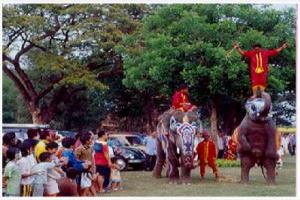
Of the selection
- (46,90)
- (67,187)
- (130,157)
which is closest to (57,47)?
(46,90)

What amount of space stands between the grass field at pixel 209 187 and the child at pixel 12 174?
2732 mm

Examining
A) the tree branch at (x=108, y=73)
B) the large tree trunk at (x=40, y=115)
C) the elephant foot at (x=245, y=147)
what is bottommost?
the elephant foot at (x=245, y=147)

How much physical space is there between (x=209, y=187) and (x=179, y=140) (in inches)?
43.6

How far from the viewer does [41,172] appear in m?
10.6

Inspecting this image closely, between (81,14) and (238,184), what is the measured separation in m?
7.33

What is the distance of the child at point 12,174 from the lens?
10.6 metres

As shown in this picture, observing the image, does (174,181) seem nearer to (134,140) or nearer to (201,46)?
(201,46)

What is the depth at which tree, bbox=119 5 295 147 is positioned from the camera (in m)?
19.2

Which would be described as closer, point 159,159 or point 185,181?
point 185,181

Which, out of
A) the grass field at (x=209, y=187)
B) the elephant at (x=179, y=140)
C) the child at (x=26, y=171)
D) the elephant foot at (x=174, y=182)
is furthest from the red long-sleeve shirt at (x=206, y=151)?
the child at (x=26, y=171)

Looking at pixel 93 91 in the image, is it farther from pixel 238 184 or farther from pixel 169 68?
pixel 238 184

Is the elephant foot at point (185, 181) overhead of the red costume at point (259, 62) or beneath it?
beneath

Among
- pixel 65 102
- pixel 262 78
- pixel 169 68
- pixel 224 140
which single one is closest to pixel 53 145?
pixel 262 78

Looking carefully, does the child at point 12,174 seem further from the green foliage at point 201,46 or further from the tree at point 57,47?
the green foliage at point 201,46
